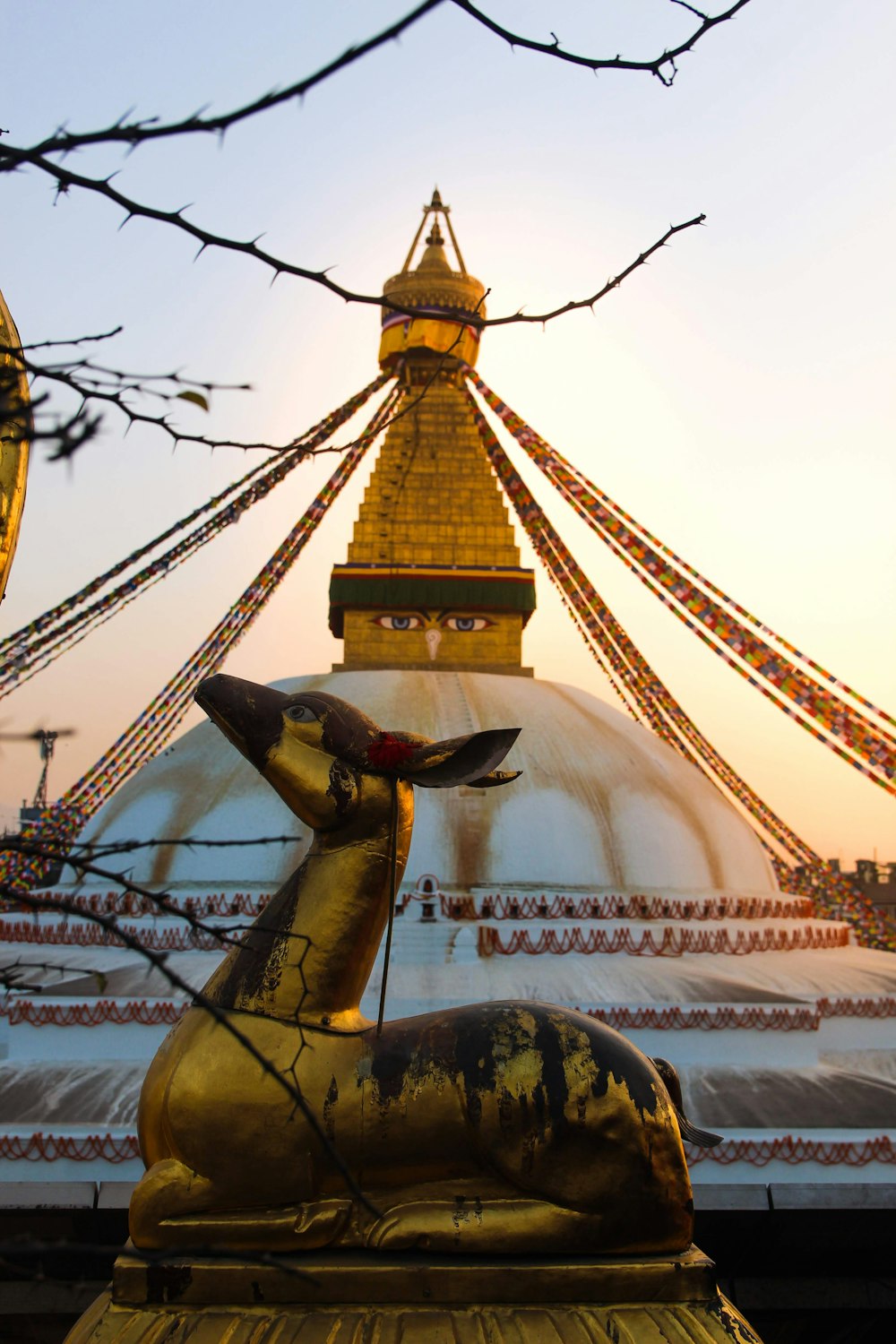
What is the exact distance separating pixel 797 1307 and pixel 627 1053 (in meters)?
4.26

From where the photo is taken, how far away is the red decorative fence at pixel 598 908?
8891mm

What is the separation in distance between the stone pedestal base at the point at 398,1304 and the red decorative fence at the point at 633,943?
6106 millimetres

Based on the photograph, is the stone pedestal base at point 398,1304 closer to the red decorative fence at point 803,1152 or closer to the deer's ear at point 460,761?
the deer's ear at point 460,761

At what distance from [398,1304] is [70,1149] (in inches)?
183

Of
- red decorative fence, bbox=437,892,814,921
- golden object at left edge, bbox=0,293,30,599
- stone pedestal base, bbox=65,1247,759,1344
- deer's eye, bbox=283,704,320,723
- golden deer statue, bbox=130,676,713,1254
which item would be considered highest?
golden object at left edge, bbox=0,293,30,599

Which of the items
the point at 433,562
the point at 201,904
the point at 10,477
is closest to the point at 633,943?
the point at 201,904

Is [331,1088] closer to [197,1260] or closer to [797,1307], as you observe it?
[197,1260]

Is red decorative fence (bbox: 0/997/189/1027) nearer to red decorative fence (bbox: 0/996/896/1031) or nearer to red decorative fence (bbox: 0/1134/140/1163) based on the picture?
red decorative fence (bbox: 0/996/896/1031)

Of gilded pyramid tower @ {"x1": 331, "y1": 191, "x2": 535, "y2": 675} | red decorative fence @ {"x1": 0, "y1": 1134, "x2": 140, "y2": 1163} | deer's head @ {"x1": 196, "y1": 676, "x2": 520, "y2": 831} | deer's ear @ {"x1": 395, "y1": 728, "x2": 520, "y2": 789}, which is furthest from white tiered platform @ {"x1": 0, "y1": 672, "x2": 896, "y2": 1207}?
deer's ear @ {"x1": 395, "y1": 728, "x2": 520, "y2": 789}

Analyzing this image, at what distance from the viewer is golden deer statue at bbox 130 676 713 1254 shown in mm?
2416

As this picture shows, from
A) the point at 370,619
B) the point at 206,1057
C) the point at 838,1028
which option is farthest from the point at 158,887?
the point at 206,1057

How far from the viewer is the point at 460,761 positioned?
258 centimetres

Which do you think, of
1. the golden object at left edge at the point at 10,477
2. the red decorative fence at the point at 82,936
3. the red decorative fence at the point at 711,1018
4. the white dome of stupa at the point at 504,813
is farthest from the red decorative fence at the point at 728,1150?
the golden object at left edge at the point at 10,477

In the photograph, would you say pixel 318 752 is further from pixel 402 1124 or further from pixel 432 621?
pixel 432 621
